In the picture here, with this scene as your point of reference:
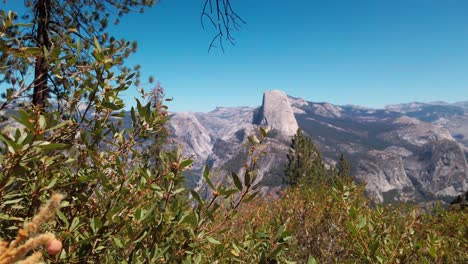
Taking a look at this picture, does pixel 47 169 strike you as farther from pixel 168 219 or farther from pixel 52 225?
pixel 168 219

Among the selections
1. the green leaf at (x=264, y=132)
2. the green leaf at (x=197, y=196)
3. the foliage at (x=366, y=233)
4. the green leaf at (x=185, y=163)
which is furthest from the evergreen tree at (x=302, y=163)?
the green leaf at (x=185, y=163)

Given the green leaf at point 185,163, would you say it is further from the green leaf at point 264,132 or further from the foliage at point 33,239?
the foliage at point 33,239

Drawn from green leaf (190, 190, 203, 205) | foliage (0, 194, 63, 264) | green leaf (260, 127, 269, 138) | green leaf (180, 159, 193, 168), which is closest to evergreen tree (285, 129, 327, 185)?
green leaf (260, 127, 269, 138)

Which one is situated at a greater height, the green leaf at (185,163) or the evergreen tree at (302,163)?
the green leaf at (185,163)

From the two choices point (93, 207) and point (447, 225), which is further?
point (447, 225)

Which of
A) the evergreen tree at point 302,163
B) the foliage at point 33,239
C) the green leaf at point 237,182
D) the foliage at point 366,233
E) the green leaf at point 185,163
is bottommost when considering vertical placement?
the evergreen tree at point 302,163

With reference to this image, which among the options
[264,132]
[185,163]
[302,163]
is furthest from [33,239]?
[302,163]

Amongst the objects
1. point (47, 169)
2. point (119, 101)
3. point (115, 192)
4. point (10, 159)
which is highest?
point (119, 101)

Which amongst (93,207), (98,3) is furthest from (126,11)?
(93,207)

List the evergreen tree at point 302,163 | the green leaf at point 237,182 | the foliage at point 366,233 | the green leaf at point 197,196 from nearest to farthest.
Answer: the green leaf at point 237,182
the green leaf at point 197,196
the foliage at point 366,233
the evergreen tree at point 302,163

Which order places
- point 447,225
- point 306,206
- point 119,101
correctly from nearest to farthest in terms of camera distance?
1. point 119,101
2. point 447,225
3. point 306,206

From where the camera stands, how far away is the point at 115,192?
2.42 meters

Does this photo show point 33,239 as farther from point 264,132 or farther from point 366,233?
point 366,233

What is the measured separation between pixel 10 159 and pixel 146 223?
3.12ft
